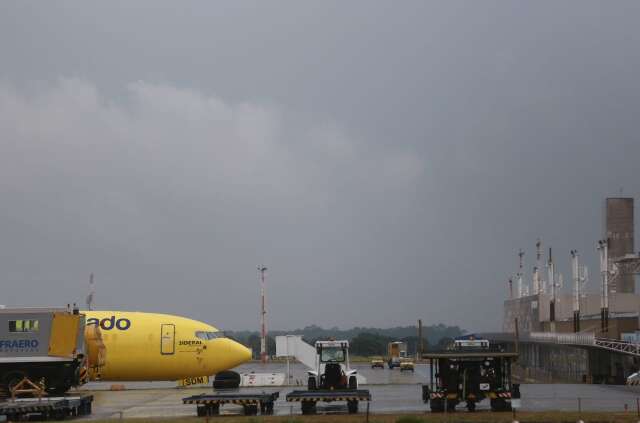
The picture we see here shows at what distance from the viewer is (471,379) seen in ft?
113

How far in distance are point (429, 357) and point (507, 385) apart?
3.47 metres

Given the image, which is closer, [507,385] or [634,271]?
[507,385]

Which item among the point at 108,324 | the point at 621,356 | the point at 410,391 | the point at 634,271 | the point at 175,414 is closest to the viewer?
the point at 175,414

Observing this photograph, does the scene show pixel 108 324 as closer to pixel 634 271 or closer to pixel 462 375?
pixel 462 375

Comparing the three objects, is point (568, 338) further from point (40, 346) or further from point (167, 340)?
point (40, 346)

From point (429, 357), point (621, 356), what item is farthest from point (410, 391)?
point (621, 356)

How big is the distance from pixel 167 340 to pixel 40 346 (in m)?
6.76

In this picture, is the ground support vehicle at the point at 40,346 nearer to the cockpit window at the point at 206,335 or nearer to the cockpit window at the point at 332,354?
the cockpit window at the point at 206,335

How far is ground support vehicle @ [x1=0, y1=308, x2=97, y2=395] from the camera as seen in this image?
1480 inches

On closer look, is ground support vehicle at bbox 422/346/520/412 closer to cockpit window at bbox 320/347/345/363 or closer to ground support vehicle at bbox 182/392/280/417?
cockpit window at bbox 320/347/345/363

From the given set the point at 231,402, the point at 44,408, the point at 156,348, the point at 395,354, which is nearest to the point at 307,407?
the point at 231,402

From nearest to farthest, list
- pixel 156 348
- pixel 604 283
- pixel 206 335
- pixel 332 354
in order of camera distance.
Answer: pixel 332 354 < pixel 156 348 < pixel 206 335 < pixel 604 283

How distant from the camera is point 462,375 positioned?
34562 mm

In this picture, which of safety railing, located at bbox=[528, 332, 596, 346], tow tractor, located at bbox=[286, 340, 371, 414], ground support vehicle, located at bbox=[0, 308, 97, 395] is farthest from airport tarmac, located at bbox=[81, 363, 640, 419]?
safety railing, located at bbox=[528, 332, 596, 346]
